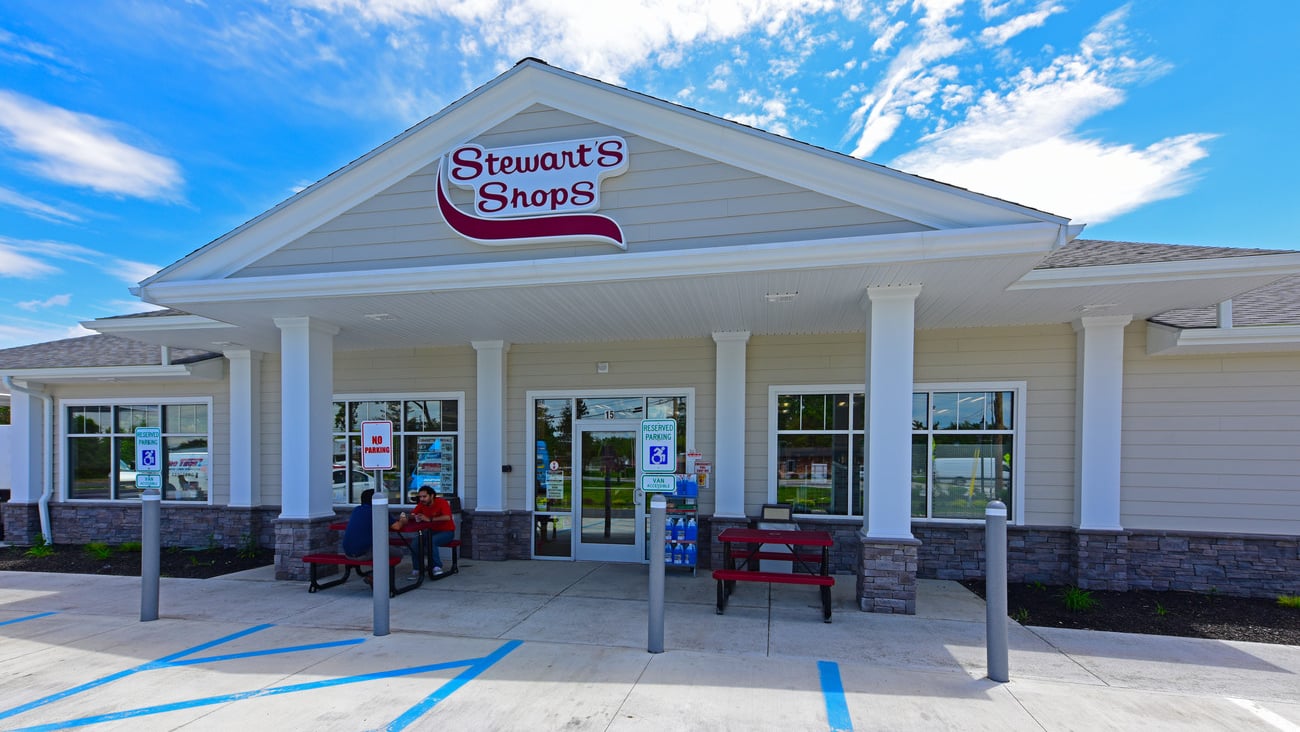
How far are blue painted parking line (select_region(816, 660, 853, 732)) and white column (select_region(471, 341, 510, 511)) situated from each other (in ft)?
18.9

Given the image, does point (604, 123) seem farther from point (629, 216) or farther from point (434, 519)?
point (434, 519)

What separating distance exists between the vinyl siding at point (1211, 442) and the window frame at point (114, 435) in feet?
45.1

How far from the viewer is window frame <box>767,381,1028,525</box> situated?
8.10 metres

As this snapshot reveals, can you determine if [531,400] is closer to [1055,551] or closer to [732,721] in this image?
[732,721]

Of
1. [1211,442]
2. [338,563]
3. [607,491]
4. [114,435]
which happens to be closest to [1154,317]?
[1211,442]

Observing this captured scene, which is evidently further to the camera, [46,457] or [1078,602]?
[46,457]

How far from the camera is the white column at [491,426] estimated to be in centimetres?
951

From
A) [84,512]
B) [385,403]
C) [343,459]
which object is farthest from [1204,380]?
[84,512]

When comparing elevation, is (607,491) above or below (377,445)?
below

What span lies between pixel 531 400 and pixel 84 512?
8.79 meters

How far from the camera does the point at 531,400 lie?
31.7ft

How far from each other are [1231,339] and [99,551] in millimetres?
16176

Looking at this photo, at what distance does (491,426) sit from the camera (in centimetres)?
955

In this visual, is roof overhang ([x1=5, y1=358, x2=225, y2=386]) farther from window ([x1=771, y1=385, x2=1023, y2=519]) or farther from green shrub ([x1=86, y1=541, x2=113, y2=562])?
window ([x1=771, y1=385, x2=1023, y2=519])
